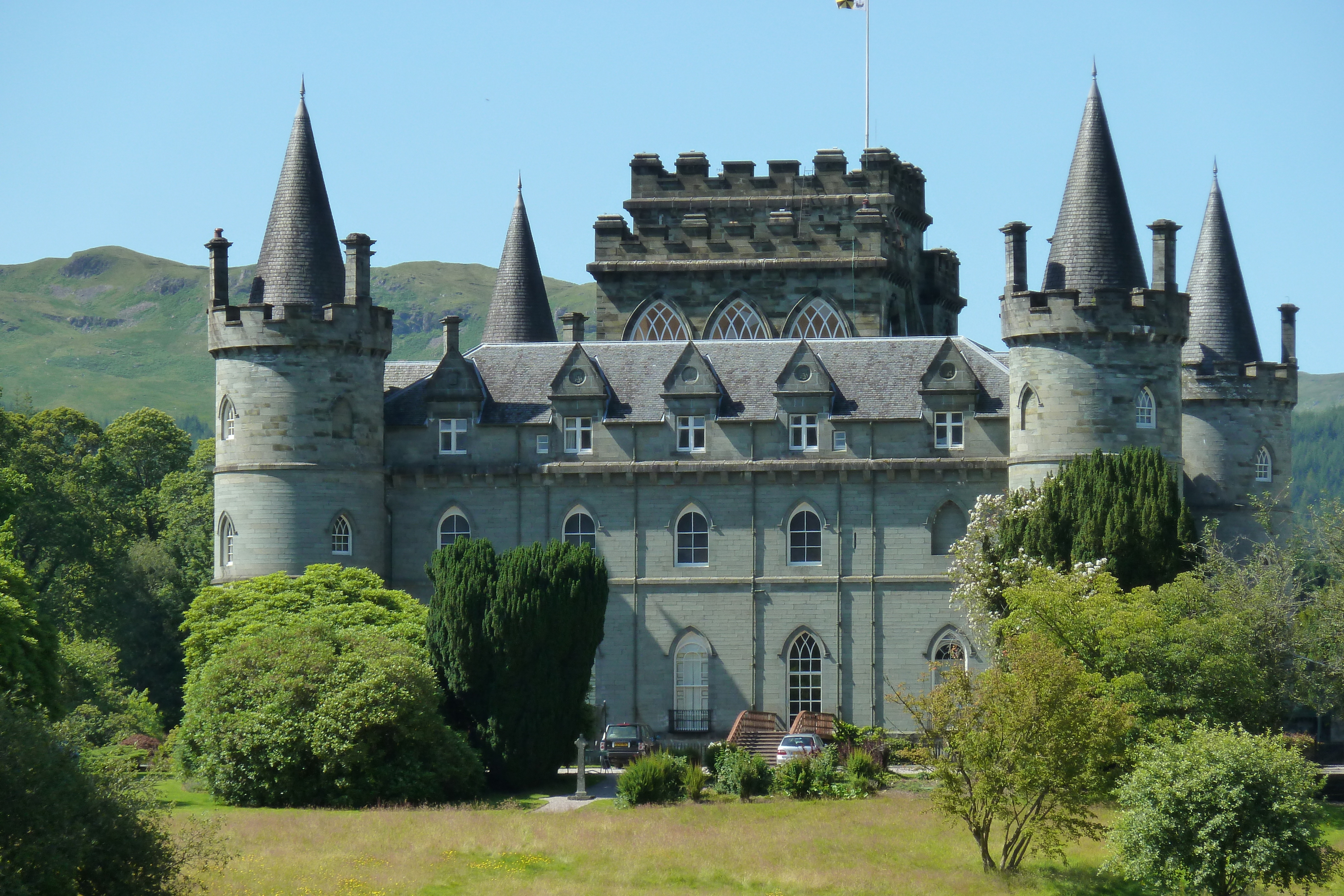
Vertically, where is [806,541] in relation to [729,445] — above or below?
below

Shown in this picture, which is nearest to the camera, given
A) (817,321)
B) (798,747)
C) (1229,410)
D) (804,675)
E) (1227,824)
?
(1227,824)

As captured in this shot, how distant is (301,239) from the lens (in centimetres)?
5453

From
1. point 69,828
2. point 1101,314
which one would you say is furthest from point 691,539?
point 69,828

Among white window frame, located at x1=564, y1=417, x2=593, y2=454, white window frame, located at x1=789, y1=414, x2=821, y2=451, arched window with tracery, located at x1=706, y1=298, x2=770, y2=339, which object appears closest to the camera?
white window frame, located at x1=789, y1=414, x2=821, y2=451

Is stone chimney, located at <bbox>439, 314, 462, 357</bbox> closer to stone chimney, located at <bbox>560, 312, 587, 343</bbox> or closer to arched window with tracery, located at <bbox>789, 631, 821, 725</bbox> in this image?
stone chimney, located at <bbox>560, 312, 587, 343</bbox>

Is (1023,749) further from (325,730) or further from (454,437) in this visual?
(454,437)

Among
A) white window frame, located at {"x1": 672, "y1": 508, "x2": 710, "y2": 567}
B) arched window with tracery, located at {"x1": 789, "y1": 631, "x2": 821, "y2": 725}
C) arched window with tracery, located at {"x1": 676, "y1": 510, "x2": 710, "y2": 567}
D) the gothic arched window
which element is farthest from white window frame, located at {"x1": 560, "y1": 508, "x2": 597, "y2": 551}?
the gothic arched window

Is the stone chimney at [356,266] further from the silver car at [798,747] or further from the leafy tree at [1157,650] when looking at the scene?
the leafy tree at [1157,650]

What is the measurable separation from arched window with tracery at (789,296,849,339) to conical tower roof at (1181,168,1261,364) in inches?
428

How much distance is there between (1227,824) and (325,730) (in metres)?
19.4

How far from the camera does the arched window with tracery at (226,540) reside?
176ft

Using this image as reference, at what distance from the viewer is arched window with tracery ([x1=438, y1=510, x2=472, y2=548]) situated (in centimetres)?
5603

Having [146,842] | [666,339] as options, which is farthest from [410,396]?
[146,842]

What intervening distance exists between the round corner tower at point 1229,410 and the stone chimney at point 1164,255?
4.70 metres
